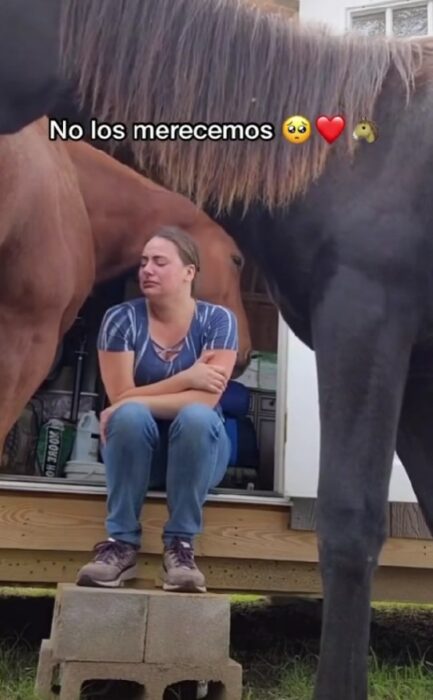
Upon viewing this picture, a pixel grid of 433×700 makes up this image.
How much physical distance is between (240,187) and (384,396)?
15.1 inches

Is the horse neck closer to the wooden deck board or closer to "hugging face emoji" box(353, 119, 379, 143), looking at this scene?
the wooden deck board

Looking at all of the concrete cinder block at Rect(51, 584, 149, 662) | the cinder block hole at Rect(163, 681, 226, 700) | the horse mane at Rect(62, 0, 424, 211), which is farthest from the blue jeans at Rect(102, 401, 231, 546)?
the horse mane at Rect(62, 0, 424, 211)

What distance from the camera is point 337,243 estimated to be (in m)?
Answer: 1.20

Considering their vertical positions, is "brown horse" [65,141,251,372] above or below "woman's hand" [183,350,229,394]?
above

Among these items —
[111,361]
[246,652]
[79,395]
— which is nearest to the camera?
[111,361]

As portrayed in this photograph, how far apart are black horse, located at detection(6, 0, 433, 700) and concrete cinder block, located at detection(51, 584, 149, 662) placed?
488 mm

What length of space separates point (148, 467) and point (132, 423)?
100 mm

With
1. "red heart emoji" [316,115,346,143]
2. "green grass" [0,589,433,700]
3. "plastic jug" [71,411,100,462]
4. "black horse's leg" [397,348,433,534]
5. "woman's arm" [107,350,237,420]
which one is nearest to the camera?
"red heart emoji" [316,115,346,143]

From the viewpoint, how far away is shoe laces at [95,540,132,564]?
5.23 feet

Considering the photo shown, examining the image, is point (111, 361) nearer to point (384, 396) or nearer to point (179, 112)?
point (179, 112)

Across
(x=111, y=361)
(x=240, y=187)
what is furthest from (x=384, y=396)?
(x=111, y=361)

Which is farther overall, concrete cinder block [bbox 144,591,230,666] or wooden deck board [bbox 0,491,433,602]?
wooden deck board [bbox 0,491,433,602]

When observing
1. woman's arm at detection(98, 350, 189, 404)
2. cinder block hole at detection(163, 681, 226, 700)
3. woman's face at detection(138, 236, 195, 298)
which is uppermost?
woman's face at detection(138, 236, 195, 298)

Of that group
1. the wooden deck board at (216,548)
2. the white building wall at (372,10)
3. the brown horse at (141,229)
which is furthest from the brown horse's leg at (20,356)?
the white building wall at (372,10)
